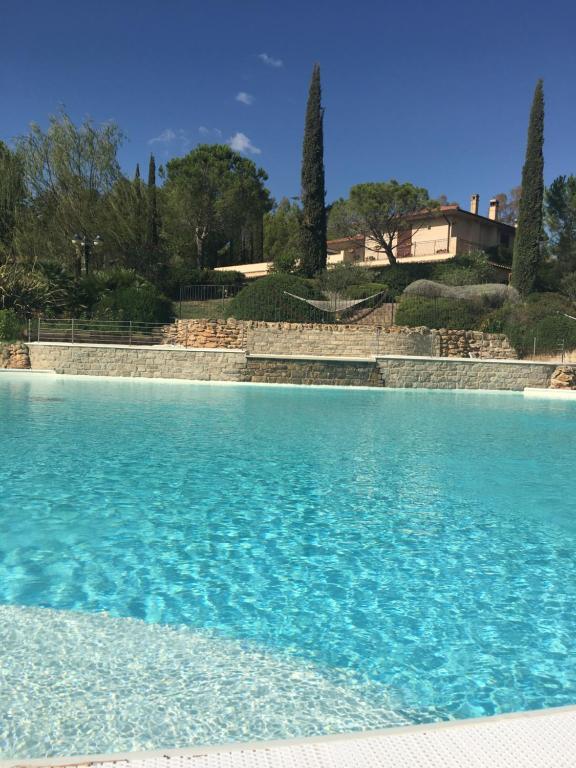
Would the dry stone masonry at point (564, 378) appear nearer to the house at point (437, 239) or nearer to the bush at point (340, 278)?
the bush at point (340, 278)

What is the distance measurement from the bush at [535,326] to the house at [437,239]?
11.6 m

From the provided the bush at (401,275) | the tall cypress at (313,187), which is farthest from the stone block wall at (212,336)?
the tall cypress at (313,187)

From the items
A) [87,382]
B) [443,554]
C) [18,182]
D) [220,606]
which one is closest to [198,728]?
[220,606]

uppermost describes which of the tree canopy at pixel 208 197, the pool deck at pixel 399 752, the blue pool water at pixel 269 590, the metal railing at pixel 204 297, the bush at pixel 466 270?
the tree canopy at pixel 208 197

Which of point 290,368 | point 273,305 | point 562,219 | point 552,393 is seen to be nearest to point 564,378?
point 552,393

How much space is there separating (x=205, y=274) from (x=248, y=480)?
25949 mm

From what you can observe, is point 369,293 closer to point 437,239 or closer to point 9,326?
point 437,239

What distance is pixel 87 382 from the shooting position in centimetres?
1931

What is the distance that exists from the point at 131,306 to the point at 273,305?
565cm

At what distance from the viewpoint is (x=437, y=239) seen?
37906mm

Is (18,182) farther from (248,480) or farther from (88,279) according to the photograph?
(248,480)

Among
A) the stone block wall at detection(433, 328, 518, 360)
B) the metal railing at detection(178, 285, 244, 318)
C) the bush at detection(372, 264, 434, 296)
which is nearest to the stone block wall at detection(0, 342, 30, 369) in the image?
the metal railing at detection(178, 285, 244, 318)

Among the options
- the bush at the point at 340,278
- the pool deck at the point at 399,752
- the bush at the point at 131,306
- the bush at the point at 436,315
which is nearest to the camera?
the pool deck at the point at 399,752

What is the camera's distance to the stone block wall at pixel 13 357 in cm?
2078
